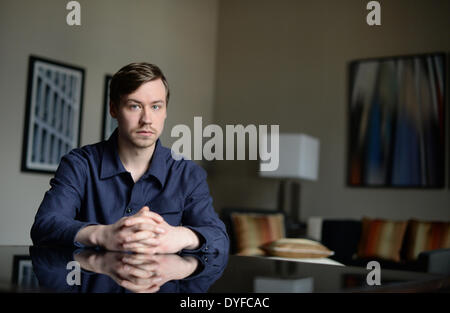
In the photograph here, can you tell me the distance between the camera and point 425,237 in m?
4.24

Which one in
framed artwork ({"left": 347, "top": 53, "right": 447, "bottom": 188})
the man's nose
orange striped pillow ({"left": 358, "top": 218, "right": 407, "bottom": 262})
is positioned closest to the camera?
the man's nose

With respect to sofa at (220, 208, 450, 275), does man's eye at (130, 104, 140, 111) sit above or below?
above

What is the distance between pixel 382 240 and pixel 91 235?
3.50 m

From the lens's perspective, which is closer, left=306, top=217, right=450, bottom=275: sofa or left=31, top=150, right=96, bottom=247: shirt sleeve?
left=31, top=150, right=96, bottom=247: shirt sleeve

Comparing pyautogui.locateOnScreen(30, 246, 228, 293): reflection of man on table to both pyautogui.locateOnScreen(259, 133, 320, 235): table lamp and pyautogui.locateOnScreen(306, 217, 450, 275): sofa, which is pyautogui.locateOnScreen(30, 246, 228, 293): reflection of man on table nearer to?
pyautogui.locateOnScreen(306, 217, 450, 275): sofa

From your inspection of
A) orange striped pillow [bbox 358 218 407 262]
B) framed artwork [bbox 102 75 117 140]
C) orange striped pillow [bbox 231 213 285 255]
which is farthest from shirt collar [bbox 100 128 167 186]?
framed artwork [bbox 102 75 117 140]

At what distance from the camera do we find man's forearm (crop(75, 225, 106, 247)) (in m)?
1.35

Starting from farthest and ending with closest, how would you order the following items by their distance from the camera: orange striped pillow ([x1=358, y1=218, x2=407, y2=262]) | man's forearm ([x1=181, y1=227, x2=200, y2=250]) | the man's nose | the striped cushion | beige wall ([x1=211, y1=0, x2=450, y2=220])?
beige wall ([x1=211, y1=0, x2=450, y2=220]) → orange striped pillow ([x1=358, y1=218, x2=407, y2=262]) → the striped cushion → the man's nose → man's forearm ([x1=181, y1=227, x2=200, y2=250])

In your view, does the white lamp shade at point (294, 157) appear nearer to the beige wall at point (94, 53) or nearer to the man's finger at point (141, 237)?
the beige wall at point (94, 53)

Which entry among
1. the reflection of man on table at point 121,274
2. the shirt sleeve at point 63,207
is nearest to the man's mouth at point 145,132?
the shirt sleeve at point 63,207

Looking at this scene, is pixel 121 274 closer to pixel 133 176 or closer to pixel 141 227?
pixel 141 227

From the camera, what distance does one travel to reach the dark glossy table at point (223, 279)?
2.32 ft

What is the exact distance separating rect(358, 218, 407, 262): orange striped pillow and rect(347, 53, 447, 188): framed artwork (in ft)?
2.36

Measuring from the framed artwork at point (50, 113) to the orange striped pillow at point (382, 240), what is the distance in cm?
266
